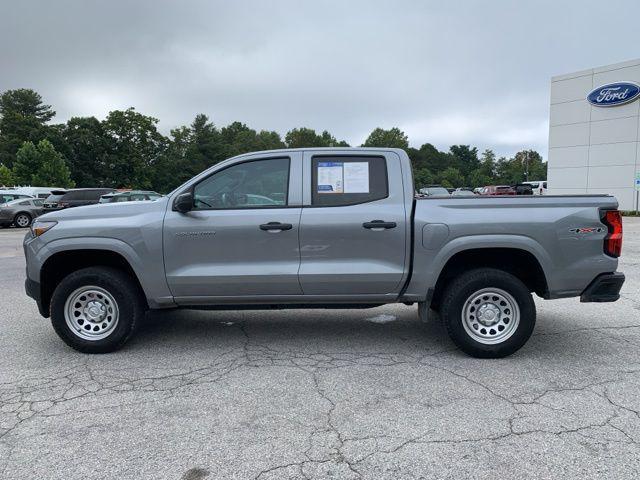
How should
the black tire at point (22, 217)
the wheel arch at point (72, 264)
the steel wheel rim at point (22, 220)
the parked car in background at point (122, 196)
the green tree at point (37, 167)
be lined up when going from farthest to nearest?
the green tree at point (37, 167)
the steel wheel rim at point (22, 220)
the black tire at point (22, 217)
the parked car in background at point (122, 196)
the wheel arch at point (72, 264)

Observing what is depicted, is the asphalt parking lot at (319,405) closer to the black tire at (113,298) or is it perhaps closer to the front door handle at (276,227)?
the black tire at (113,298)

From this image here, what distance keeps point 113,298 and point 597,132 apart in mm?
31047

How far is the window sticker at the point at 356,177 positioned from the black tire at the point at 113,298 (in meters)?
2.29

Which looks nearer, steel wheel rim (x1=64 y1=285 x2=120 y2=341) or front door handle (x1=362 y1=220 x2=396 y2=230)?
front door handle (x1=362 y1=220 x2=396 y2=230)

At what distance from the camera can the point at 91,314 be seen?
15.3ft

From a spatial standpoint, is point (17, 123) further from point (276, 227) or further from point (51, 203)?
point (276, 227)

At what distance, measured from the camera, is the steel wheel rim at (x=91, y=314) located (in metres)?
4.62

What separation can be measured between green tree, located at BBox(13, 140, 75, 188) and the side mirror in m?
47.5

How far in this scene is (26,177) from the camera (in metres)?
45.7

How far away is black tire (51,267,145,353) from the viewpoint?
180 inches

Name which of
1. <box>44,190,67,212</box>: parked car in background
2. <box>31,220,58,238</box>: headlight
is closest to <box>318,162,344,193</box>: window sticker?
<box>31,220,58,238</box>: headlight

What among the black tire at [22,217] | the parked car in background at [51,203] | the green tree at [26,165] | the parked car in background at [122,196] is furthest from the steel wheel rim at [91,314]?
the green tree at [26,165]

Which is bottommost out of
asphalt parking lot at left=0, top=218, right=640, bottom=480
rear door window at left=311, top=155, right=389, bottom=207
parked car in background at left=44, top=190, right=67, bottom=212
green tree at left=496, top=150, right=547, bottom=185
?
asphalt parking lot at left=0, top=218, right=640, bottom=480

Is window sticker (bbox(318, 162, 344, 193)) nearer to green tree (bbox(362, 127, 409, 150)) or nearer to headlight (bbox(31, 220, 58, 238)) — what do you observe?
headlight (bbox(31, 220, 58, 238))
